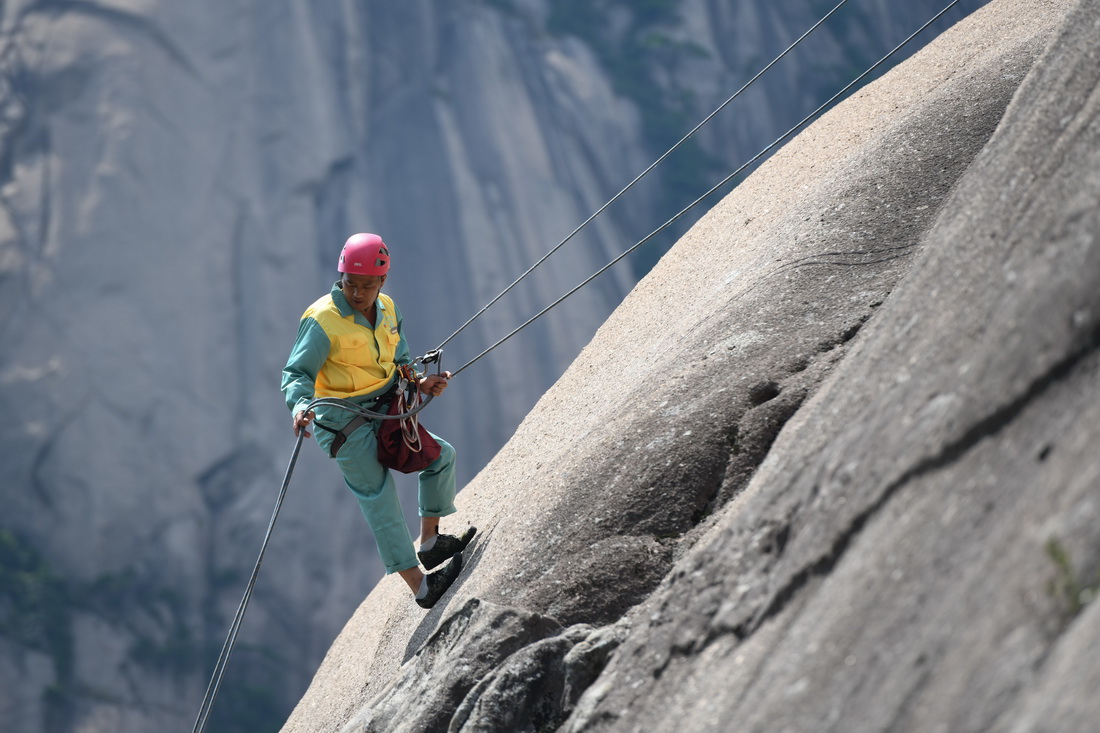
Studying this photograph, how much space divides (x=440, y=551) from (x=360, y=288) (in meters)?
1.18

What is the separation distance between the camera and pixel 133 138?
29.6m

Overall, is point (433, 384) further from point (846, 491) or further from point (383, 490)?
point (846, 491)

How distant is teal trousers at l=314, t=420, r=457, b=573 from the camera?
13.5 feet

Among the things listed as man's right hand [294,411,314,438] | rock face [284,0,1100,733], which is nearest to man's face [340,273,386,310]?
man's right hand [294,411,314,438]

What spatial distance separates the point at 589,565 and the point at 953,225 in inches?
60.3

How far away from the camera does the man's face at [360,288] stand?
4.01m

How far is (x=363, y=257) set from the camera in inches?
156

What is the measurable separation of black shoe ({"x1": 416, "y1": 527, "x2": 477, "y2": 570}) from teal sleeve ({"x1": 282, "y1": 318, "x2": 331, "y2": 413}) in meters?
0.90

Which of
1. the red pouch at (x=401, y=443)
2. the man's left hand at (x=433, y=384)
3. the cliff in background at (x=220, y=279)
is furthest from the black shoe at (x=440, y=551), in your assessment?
the cliff in background at (x=220, y=279)

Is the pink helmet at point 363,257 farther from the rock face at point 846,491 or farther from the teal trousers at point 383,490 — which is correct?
the rock face at point 846,491

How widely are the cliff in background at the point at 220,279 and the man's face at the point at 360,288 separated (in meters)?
25.8

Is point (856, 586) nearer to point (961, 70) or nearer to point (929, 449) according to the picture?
point (929, 449)

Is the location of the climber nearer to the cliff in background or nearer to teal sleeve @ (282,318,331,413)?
teal sleeve @ (282,318,331,413)

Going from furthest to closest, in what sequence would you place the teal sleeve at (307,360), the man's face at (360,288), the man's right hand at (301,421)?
the man's face at (360,288)
the teal sleeve at (307,360)
the man's right hand at (301,421)
